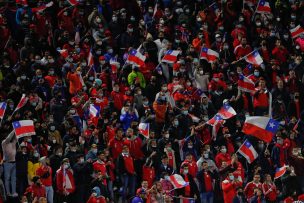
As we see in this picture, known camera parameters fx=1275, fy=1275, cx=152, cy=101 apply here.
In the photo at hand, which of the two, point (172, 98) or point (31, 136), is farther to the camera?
point (172, 98)

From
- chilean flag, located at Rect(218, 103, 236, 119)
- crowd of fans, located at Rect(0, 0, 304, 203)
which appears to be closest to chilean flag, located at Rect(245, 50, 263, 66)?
crowd of fans, located at Rect(0, 0, 304, 203)

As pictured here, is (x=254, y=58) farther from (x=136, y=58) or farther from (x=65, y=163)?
(x=65, y=163)

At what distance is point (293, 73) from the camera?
37.2 metres

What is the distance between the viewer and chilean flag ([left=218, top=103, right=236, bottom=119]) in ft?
114

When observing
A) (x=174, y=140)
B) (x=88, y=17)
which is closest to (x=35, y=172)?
(x=174, y=140)

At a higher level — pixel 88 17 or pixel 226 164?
pixel 88 17

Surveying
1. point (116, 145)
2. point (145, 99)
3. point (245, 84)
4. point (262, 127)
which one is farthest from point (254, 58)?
point (116, 145)

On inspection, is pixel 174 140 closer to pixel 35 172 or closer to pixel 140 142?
pixel 140 142

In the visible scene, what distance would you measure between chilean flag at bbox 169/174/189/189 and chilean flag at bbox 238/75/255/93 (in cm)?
451

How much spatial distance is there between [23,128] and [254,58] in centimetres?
853

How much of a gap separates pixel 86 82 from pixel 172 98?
8.24 feet

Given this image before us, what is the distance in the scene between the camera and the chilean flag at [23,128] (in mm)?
Result: 32344

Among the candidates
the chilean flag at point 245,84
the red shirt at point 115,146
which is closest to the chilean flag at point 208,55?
the chilean flag at point 245,84

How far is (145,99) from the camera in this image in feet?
117
